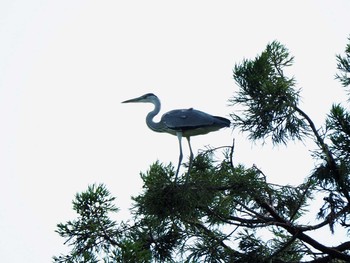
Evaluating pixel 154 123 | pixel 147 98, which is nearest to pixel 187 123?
pixel 154 123

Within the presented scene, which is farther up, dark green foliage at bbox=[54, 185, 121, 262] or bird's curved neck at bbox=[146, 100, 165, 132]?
bird's curved neck at bbox=[146, 100, 165, 132]

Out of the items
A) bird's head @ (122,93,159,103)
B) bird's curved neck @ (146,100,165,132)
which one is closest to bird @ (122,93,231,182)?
bird's curved neck @ (146,100,165,132)

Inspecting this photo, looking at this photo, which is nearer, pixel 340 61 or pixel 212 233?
pixel 212 233

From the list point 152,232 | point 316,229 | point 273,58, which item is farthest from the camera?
point 273,58

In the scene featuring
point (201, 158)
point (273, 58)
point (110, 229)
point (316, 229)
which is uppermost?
point (273, 58)

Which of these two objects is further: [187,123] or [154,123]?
[154,123]

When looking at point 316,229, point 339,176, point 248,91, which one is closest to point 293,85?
point 248,91

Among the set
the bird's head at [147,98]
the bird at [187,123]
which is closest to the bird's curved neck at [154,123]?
the bird at [187,123]

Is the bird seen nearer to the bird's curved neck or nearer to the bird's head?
the bird's curved neck

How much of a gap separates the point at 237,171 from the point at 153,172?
57 cm

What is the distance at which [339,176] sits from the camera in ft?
19.1

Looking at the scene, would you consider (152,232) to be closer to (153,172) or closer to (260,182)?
(153,172)

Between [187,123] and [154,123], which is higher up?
[154,123]

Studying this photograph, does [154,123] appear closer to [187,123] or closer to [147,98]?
[187,123]
